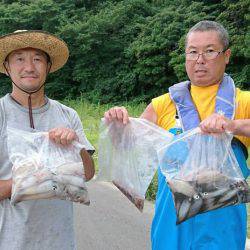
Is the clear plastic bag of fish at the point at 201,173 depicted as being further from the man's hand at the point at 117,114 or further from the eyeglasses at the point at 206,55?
the eyeglasses at the point at 206,55

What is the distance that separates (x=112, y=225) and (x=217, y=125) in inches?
121

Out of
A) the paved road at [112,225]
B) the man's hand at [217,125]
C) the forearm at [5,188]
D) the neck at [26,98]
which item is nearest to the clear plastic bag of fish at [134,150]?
the man's hand at [217,125]

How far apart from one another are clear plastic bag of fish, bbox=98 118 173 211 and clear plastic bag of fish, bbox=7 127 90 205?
35 cm

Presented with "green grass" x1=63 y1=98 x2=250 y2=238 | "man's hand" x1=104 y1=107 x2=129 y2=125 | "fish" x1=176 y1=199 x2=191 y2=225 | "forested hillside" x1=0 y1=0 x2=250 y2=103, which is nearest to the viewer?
"fish" x1=176 y1=199 x2=191 y2=225

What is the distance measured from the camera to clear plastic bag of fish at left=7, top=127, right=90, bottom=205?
213cm

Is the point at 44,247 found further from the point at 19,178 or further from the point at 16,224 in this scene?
the point at 19,178

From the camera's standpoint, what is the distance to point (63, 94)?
2517cm

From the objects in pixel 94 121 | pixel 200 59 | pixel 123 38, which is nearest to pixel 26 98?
pixel 200 59

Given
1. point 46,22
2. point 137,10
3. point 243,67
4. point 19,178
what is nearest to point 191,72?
point 19,178

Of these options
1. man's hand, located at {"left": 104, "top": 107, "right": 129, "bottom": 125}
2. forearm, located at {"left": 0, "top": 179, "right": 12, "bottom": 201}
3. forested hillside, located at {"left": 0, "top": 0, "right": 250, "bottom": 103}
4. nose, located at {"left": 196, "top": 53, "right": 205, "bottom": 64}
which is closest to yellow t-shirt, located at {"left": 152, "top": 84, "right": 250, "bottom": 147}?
nose, located at {"left": 196, "top": 53, "right": 205, "bottom": 64}

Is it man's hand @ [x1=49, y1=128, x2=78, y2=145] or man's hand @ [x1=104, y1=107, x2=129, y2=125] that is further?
man's hand @ [x1=104, y1=107, x2=129, y2=125]

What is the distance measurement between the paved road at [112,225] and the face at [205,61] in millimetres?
2388

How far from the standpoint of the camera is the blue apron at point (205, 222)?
2486mm

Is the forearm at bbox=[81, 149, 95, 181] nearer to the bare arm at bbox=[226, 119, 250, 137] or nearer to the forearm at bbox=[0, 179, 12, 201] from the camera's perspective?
the forearm at bbox=[0, 179, 12, 201]
